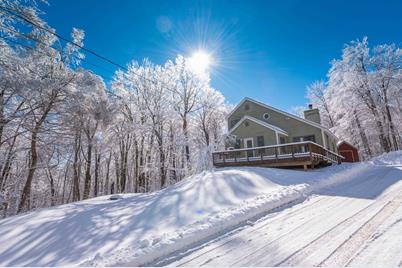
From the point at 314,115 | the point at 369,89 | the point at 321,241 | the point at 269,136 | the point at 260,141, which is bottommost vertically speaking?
the point at 321,241

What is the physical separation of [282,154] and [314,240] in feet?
34.8

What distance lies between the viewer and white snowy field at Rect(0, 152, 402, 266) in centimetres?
314

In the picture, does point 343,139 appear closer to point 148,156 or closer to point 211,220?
point 148,156

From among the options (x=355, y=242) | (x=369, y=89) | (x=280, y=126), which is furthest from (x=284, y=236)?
(x=369, y=89)

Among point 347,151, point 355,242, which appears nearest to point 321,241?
point 355,242

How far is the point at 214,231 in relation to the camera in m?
4.09

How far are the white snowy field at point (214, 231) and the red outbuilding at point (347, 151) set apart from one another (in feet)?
61.4

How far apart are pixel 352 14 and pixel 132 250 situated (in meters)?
15.8

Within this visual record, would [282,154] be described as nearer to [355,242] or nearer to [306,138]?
[306,138]

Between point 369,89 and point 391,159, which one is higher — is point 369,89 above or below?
above

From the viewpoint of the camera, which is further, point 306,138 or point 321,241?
point 306,138

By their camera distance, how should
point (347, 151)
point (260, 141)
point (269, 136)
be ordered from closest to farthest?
point (269, 136)
point (260, 141)
point (347, 151)

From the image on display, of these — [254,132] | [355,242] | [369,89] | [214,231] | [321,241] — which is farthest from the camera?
[369,89]

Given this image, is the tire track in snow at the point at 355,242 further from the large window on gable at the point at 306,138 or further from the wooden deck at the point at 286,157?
the large window on gable at the point at 306,138
